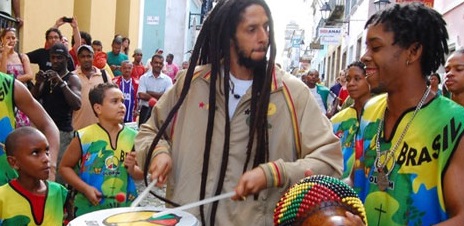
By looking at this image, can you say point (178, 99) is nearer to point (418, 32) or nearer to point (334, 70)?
point (418, 32)

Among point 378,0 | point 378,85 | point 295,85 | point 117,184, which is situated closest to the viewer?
point 378,85

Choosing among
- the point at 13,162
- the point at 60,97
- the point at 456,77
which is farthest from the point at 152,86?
the point at 13,162

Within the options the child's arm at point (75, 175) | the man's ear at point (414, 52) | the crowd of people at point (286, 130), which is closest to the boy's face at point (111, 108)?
the child's arm at point (75, 175)

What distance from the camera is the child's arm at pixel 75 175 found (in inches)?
163

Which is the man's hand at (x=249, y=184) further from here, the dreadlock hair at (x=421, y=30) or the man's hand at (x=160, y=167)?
the dreadlock hair at (x=421, y=30)

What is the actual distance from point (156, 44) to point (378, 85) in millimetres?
24730

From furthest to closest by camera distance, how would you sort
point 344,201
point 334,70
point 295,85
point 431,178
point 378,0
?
point 334,70 → point 378,0 → point 295,85 → point 431,178 → point 344,201

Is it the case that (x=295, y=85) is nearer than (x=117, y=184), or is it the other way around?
(x=295, y=85)

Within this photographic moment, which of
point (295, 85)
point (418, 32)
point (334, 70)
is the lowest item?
point (334, 70)

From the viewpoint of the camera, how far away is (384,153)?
258 centimetres

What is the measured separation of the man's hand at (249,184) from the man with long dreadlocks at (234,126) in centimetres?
19

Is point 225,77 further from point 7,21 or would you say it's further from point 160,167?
point 7,21

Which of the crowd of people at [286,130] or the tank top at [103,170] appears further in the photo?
the tank top at [103,170]

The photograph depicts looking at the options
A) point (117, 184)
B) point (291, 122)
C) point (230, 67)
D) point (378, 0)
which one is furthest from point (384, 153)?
point (378, 0)
